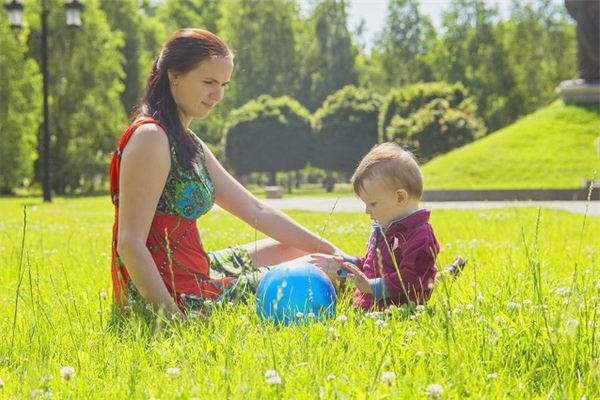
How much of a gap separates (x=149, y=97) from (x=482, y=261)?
3.07 metres

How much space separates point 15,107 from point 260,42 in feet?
85.1

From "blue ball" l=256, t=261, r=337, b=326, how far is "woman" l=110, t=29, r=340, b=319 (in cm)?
23

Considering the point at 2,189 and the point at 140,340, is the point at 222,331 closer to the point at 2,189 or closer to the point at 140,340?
the point at 140,340

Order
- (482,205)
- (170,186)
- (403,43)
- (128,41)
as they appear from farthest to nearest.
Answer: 1. (403,43)
2. (128,41)
3. (482,205)
4. (170,186)

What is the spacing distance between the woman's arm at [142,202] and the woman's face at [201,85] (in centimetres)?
29

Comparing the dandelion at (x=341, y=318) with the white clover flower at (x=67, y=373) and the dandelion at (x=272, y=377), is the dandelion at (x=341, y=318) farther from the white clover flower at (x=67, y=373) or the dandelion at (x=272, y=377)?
the white clover flower at (x=67, y=373)

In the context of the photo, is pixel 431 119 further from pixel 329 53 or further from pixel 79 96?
pixel 329 53

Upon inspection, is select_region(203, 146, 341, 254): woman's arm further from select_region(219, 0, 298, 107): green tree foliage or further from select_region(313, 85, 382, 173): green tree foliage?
select_region(219, 0, 298, 107): green tree foliage

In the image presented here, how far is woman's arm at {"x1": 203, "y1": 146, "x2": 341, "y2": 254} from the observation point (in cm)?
517

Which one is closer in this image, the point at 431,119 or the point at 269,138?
the point at 431,119

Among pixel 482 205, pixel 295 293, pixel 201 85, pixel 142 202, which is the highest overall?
pixel 201 85

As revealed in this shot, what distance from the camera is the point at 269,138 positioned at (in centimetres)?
5153

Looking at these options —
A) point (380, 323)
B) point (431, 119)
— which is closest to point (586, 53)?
point (431, 119)

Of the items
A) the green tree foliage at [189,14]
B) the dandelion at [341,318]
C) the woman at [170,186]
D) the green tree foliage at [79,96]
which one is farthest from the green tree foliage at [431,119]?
the dandelion at [341,318]
